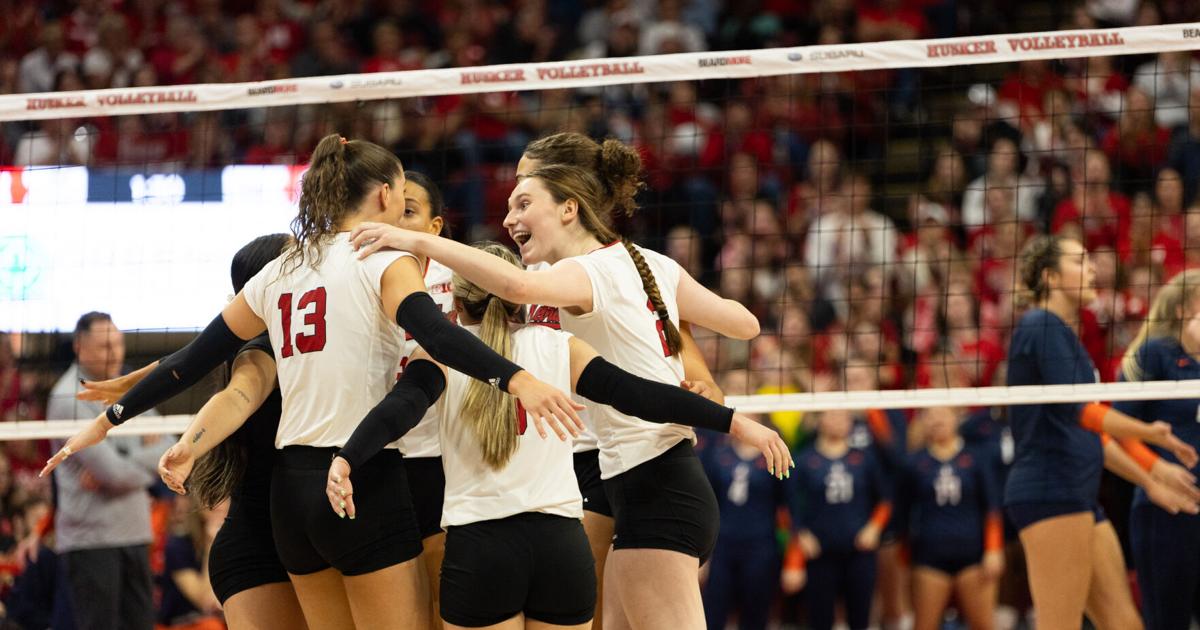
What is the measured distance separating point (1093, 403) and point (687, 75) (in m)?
2.54

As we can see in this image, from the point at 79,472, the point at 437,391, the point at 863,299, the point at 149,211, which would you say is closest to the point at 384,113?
the point at 149,211

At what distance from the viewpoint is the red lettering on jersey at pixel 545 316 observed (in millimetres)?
4785

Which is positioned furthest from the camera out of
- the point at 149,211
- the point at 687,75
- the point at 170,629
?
the point at 149,211

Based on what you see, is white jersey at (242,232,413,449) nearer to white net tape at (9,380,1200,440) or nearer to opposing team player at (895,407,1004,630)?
white net tape at (9,380,1200,440)

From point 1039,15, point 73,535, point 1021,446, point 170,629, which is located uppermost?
point 1039,15

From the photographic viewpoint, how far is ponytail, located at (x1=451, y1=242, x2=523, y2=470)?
424 centimetres

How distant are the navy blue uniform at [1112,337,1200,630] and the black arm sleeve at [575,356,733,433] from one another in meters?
3.42

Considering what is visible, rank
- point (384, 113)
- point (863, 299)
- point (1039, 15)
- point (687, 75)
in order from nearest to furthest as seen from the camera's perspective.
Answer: point (687, 75) < point (863, 299) < point (384, 113) < point (1039, 15)

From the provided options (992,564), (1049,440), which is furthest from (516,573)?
(992,564)

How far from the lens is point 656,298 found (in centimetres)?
483

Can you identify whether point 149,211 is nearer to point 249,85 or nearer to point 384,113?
point 384,113

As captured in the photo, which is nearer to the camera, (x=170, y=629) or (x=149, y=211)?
(x=170, y=629)

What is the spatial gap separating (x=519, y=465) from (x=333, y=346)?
709mm

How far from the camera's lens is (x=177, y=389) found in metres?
4.67
